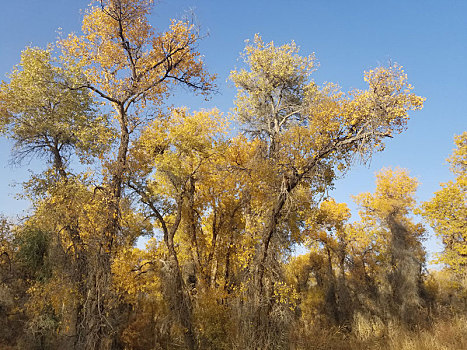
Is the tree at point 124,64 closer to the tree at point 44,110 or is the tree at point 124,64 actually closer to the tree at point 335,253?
the tree at point 44,110

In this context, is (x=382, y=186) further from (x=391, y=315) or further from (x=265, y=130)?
(x=265, y=130)

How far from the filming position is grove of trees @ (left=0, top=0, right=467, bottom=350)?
376 inches

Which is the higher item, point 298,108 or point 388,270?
point 298,108

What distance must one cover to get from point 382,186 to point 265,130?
21.7m

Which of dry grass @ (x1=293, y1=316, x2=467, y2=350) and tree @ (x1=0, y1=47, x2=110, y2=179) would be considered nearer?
dry grass @ (x1=293, y1=316, x2=467, y2=350)

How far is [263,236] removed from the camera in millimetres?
10195

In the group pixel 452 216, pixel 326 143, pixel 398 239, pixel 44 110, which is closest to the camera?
pixel 326 143

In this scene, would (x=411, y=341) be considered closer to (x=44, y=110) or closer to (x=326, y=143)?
(x=326, y=143)

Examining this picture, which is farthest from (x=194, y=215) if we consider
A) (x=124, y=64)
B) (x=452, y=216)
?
(x=452, y=216)

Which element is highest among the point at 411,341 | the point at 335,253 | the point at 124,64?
the point at 124,64

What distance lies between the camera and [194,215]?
17125 millimetres

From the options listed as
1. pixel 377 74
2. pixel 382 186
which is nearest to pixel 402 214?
pixel 382 186

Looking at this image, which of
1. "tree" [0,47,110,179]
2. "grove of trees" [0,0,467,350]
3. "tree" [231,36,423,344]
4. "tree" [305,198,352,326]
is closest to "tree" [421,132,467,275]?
"grove of trees" [0,0,467,350]

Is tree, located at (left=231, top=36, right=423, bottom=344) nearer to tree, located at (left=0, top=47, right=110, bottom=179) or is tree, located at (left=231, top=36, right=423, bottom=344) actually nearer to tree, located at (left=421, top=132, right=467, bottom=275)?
tree, located at (left=0, top=47, right=110, bottom=179)
